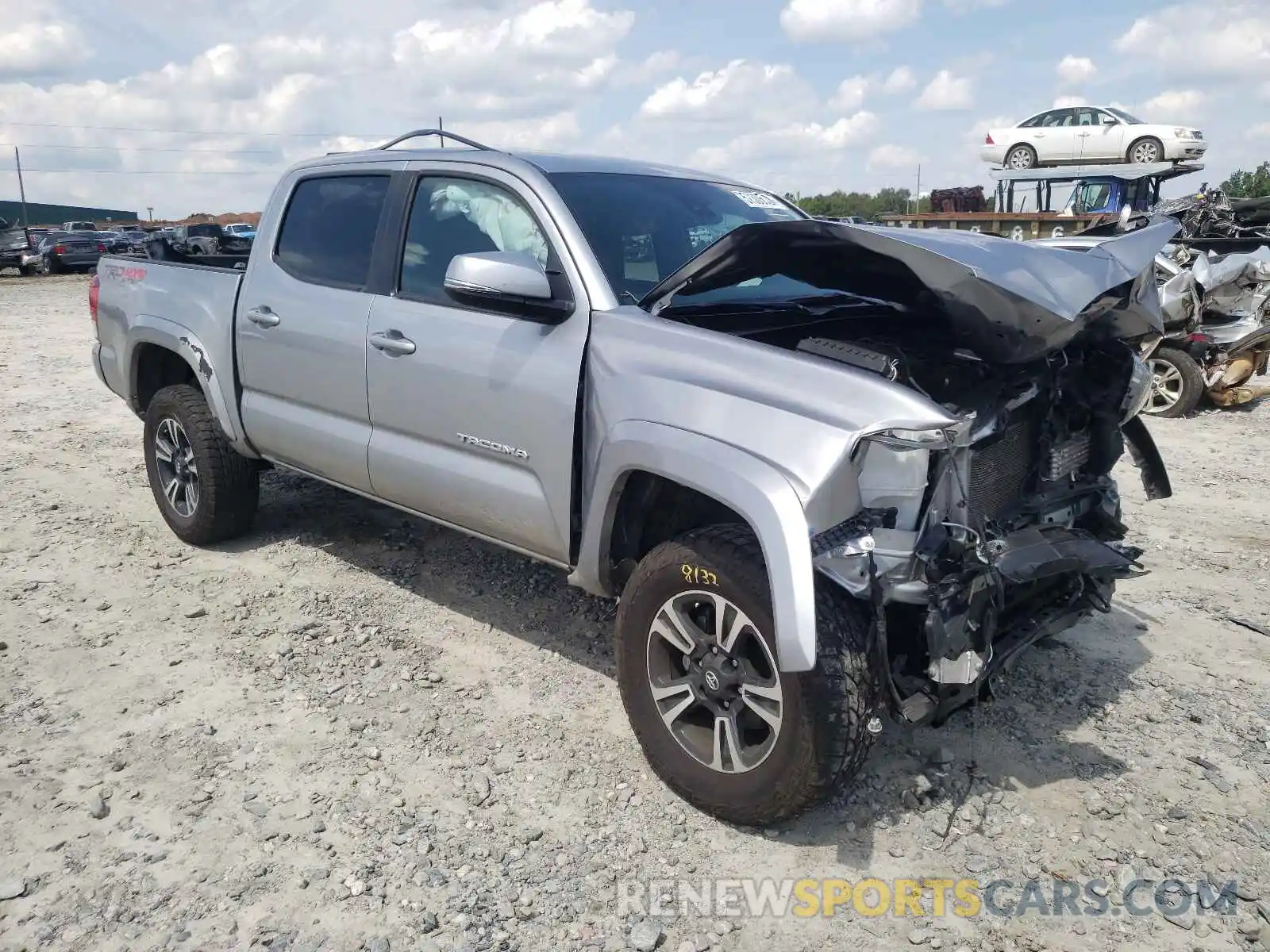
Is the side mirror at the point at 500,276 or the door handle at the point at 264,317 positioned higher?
the side mirror at the point at 500,276

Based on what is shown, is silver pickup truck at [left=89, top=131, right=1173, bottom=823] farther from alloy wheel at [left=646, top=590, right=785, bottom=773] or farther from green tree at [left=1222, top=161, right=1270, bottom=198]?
green tree at [left=1222, top=161, right=1270, bottom=198]

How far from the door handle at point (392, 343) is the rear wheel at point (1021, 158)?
62.2 ft

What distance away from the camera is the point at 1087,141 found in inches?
764

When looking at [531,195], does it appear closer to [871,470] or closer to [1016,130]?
[871,470]

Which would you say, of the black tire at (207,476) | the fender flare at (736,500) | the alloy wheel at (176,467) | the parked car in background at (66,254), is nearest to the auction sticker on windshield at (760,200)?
the fender flare at (736,500)

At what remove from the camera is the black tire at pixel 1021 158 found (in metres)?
19.9

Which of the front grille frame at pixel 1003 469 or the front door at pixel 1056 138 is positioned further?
the front door at pixel 1056 138

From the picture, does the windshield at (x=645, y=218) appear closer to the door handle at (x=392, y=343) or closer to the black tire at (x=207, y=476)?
the door handle at (x=392, y=343)

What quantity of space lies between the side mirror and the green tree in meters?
35.3

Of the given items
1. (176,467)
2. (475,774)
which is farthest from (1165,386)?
(176,467)

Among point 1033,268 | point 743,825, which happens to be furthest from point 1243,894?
point 1033,268

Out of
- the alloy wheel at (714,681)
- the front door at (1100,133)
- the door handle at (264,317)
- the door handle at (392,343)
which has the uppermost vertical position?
the front door at (1100,133)

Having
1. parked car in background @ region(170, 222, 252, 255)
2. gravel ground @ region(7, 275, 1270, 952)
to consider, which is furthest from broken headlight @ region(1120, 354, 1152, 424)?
parked car in background @ region(170, 222, 252, 255)

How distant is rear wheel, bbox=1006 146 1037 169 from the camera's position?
1991 cm
